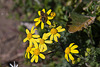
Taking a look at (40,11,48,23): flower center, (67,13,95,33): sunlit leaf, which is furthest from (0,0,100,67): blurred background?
(40,11,48,23): flower center

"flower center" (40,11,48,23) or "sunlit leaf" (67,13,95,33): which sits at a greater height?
"flower center" (40,11,48,23)

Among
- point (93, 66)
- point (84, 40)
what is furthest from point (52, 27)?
point (93, 66)

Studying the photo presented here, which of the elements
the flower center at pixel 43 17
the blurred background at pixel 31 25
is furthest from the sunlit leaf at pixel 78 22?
the flower center at pixel 43 17

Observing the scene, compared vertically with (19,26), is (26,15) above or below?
above

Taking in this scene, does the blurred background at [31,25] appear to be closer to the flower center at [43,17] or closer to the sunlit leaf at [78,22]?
the sunlit leaf at [78,22]

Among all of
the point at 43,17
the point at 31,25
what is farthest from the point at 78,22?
the point at 31,25

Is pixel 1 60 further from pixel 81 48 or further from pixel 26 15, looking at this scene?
pixel 81 48

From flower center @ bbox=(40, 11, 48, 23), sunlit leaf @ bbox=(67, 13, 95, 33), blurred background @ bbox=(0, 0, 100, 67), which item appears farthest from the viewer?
blurred background @ bbox=(0, 0, 100, 67)

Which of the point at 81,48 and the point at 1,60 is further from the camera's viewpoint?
the point at 1,60

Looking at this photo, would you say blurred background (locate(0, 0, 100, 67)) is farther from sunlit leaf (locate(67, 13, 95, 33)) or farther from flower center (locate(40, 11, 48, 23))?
flower center (locate(40, 11, 48, 23))
